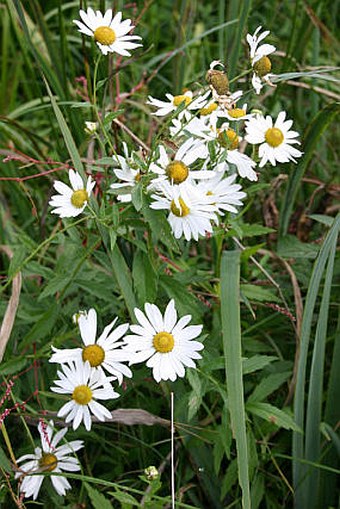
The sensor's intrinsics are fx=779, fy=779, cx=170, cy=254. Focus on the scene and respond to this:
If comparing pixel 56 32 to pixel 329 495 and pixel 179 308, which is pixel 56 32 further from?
pixel 329 495

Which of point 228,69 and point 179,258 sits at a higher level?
point 228,69

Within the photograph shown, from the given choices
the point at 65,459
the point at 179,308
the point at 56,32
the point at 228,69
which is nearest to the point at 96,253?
the point at 179,308

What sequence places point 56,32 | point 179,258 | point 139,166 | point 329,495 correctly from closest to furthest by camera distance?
1. point 139,166
2. point 329,495
3. point 179,258
4. point 56,32

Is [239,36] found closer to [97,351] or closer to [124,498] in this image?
[97,351]

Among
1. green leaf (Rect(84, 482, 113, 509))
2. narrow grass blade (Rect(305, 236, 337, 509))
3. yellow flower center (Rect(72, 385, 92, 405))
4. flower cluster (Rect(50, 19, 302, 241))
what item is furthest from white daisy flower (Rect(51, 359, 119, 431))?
narrow grass blade (Rect(305, 236, 337, 509))

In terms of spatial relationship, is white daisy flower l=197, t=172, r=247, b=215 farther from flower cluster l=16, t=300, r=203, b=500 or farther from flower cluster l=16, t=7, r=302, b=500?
flower cluster l=16, t=300, r=203, b=500

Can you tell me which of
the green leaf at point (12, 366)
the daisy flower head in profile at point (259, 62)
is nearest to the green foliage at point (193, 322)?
the green leaf at point (12, 366)
